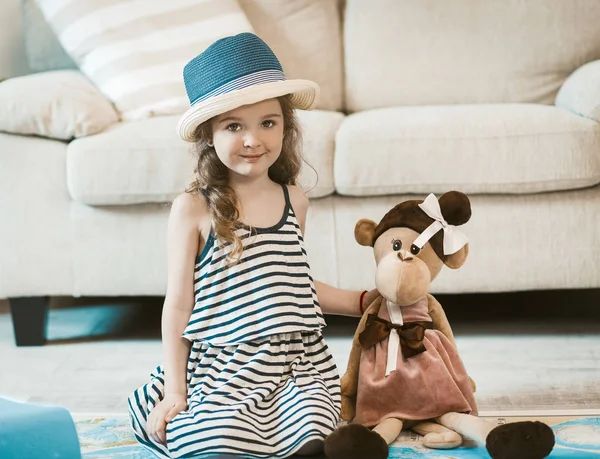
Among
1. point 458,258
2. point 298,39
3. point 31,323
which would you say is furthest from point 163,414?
point 298,39

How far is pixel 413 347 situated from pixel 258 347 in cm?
23

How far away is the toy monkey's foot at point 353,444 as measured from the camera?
46.1 inches

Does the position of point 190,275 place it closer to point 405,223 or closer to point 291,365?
point 291,365

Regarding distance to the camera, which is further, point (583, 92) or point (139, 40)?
point (139, 40)

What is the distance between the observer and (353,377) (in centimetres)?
144

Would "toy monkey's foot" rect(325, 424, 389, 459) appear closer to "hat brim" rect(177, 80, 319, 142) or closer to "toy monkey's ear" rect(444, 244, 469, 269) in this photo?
"toy monkey's ear" rect(444, 244, 469, 269)

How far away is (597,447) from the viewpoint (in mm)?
1277

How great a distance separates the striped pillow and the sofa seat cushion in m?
0.26

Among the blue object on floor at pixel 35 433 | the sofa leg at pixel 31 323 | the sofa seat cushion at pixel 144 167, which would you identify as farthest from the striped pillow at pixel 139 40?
the blue object on floor at pixel 35 433

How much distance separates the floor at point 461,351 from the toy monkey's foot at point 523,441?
27cm

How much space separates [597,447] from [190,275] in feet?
2.10

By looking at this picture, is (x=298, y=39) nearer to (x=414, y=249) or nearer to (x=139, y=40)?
(x=139, y=40)

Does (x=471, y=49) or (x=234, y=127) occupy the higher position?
(x=471, y=49)

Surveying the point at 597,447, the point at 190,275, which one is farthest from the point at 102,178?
the point at 597,447
